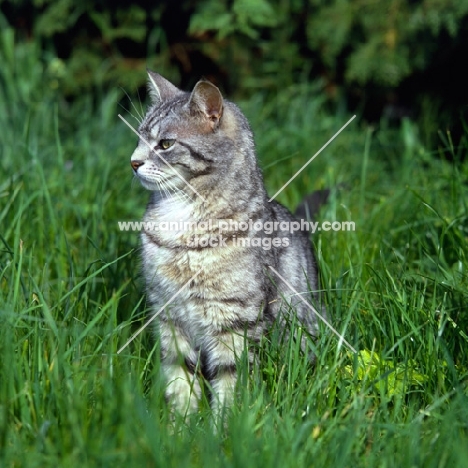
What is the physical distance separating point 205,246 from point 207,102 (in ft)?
1.59

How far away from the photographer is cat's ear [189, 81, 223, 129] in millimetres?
2388

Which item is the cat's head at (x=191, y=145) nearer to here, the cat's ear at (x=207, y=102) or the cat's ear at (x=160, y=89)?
the cat's ear at (x=207, y=102)

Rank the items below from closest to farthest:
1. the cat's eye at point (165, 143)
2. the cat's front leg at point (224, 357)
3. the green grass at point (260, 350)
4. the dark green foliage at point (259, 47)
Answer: the green grass at point (260, 350), the cat's front leg at point (224, 357), the cat's eye at point (165, 143), the dark green foliage at point (259, 47)

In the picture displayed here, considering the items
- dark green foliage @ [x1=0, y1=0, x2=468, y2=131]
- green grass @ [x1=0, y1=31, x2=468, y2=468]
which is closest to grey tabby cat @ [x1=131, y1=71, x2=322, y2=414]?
green grass @ [x1=0, y1=31, x2=468, y2=468]

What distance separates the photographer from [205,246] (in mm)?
2395

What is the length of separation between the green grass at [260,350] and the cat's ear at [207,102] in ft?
2.03

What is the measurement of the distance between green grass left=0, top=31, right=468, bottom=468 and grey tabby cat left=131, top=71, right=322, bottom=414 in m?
0.12

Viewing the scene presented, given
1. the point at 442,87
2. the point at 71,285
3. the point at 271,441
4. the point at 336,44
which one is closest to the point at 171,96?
the point at 71,285

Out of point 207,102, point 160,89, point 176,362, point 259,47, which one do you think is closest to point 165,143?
point 207,102

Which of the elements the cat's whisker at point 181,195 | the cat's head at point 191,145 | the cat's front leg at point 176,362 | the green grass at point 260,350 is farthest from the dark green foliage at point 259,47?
the cat's front leg at point 176,362

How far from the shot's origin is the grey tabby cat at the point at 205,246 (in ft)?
7.76

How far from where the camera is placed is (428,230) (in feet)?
9.96

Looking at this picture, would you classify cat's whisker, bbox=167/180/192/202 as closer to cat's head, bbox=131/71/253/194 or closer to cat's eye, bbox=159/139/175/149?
cat's head, bbox=131/71/253/194

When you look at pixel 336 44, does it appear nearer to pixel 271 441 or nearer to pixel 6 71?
pixel 6 71
